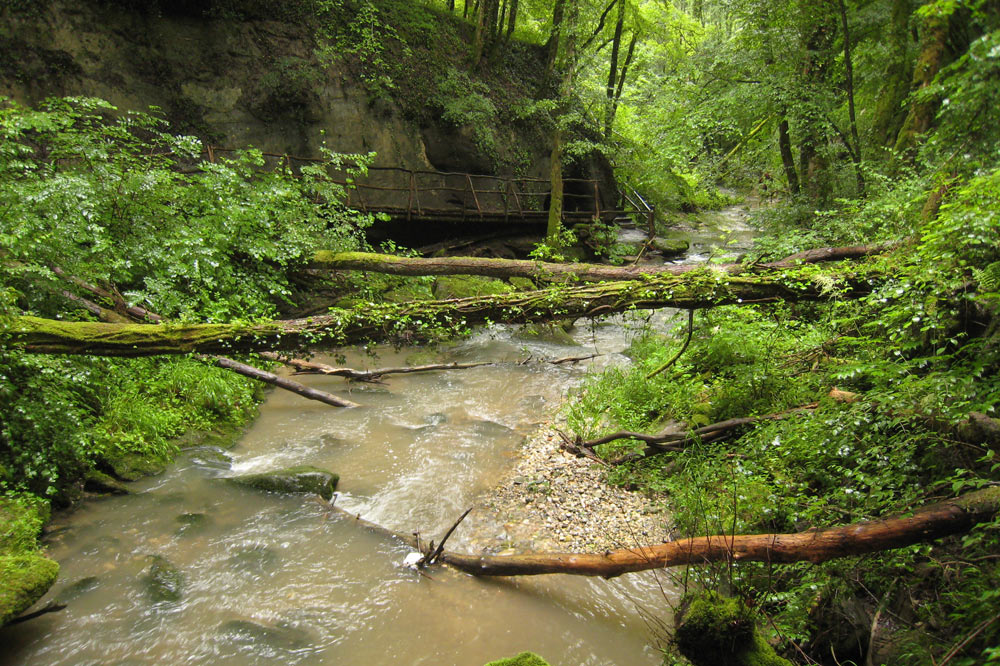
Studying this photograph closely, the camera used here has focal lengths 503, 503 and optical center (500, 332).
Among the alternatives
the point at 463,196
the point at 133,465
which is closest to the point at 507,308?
the point at 133,465

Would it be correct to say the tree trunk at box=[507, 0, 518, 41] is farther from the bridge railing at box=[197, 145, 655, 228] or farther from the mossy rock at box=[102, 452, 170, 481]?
the mossy rock at box=[102, 452, 170, 481]

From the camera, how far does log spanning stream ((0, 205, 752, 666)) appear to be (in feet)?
12.0

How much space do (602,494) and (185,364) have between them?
6083 millimetres

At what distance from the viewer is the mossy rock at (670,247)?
18.4m

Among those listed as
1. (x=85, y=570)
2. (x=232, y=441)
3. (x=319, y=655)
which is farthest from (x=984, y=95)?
(x=232, y=441)

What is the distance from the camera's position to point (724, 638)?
98.5 inches

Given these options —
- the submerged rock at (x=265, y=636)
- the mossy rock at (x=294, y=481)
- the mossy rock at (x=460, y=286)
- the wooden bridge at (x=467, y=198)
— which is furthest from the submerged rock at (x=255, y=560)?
the wooden bridge at (x=467, y=198)

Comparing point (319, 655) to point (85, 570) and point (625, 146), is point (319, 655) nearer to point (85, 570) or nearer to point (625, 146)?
point (85, 570)

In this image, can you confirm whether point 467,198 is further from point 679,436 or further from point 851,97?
point 679,436

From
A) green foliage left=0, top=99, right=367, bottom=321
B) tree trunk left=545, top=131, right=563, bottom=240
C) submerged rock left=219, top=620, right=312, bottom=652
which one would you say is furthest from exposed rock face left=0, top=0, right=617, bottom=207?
submerged rock left=219, top=620, right=312, bottom=652

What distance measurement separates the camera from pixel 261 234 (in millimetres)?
7934

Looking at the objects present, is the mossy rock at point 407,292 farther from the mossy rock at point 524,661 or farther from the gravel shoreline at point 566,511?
the mossy rock at point 524,661

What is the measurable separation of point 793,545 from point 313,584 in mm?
3718

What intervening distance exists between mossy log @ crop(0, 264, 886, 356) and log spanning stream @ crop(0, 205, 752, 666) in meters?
1.72
